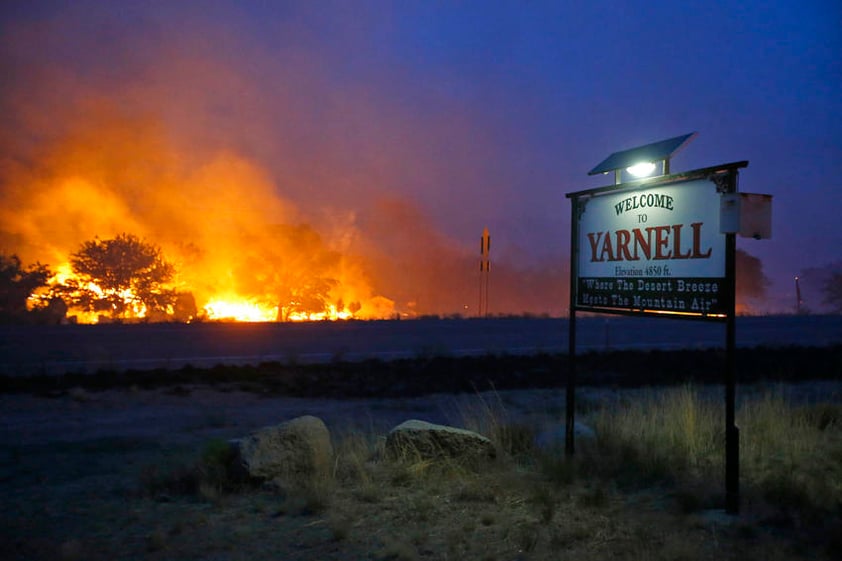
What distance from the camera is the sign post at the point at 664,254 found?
6.73m

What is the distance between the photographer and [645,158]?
7996mm

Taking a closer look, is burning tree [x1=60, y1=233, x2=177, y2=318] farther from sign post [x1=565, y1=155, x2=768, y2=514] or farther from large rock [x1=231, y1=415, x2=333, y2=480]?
sign post [x1=565, y1=155, x2=768, y2=514]

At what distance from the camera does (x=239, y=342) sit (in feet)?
75.7

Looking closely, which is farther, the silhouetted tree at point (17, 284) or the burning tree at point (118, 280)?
the burning tree at point (118, 280)

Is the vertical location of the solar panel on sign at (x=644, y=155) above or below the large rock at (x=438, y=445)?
above

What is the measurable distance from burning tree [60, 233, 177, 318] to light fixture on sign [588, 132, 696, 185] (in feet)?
117

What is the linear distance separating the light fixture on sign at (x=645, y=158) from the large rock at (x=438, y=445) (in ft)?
10.8

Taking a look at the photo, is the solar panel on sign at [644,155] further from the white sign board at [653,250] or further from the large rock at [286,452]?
the large rock at [286,452]

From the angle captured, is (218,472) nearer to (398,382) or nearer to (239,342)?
(398,382)

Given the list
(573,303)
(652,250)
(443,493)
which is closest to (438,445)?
(443,493)

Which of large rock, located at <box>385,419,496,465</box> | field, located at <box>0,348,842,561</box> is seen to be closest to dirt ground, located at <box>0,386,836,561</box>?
field, located at <box>0,348,842,561</box>

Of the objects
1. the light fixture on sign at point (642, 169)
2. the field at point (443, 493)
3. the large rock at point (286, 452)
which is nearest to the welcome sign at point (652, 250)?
the light fixture on sign at point (642, 169)

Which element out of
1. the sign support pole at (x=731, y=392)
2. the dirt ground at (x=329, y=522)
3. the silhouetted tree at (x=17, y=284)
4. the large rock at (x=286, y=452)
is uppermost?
the silhouetted tree at (x=17, y=284)

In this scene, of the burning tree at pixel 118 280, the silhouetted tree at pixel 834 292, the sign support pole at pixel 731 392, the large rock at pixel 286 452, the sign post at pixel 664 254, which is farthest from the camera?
the silhouetted tree at pixel 834 292
